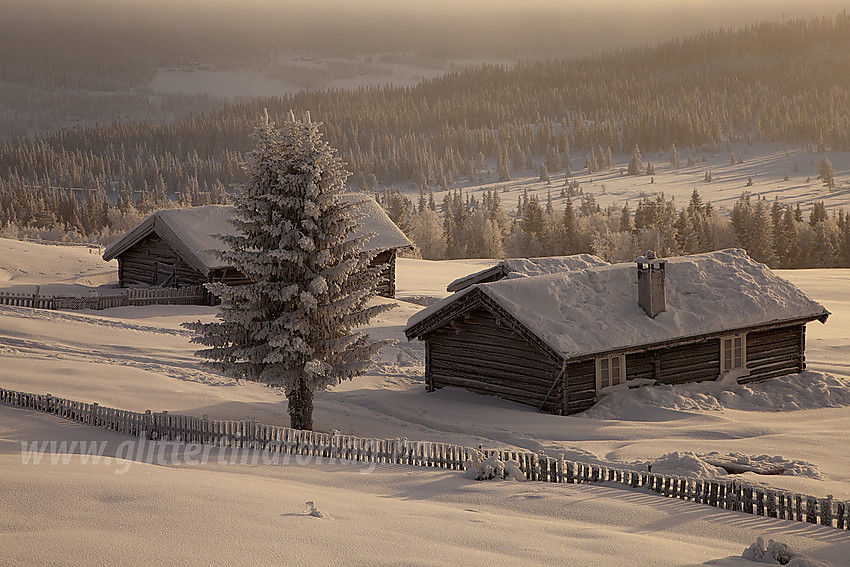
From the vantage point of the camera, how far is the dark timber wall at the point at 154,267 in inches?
1565

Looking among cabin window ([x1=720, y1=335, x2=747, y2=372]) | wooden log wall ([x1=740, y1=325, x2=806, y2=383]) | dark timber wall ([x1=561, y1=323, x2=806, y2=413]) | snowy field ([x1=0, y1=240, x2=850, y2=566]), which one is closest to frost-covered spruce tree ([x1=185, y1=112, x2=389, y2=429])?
snowy field ([x1=0, y1=240, x2=850, y2=566])

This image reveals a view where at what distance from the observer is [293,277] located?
69.7 feet

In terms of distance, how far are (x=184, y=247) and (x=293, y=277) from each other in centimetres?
1901

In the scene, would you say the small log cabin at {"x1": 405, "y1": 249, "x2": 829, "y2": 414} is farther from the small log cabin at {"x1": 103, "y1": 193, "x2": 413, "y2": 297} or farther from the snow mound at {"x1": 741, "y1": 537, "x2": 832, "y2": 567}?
the snow mound at {"x1": 741, "y1": 537, "x2": 832, "y2": 567}

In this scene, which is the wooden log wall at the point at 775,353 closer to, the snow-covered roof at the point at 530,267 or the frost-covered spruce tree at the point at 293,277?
the snow-covered roof at the point at 530,267

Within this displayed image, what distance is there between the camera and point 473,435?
22281 mm

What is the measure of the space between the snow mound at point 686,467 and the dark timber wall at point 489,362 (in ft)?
23.0

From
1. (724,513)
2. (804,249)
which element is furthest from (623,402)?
(804,249)

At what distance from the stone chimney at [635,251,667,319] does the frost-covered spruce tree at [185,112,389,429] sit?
9230 mm

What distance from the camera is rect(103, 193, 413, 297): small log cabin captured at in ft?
126

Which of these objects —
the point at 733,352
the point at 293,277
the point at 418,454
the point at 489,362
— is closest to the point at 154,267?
the point at 489,362

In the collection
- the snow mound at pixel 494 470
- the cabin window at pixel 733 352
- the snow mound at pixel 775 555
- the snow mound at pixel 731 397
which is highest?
the cabin window at pixel 733 352

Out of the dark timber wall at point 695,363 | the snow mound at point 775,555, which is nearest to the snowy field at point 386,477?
the snow mound at point 775,555

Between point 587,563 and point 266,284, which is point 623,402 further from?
point 587,563
